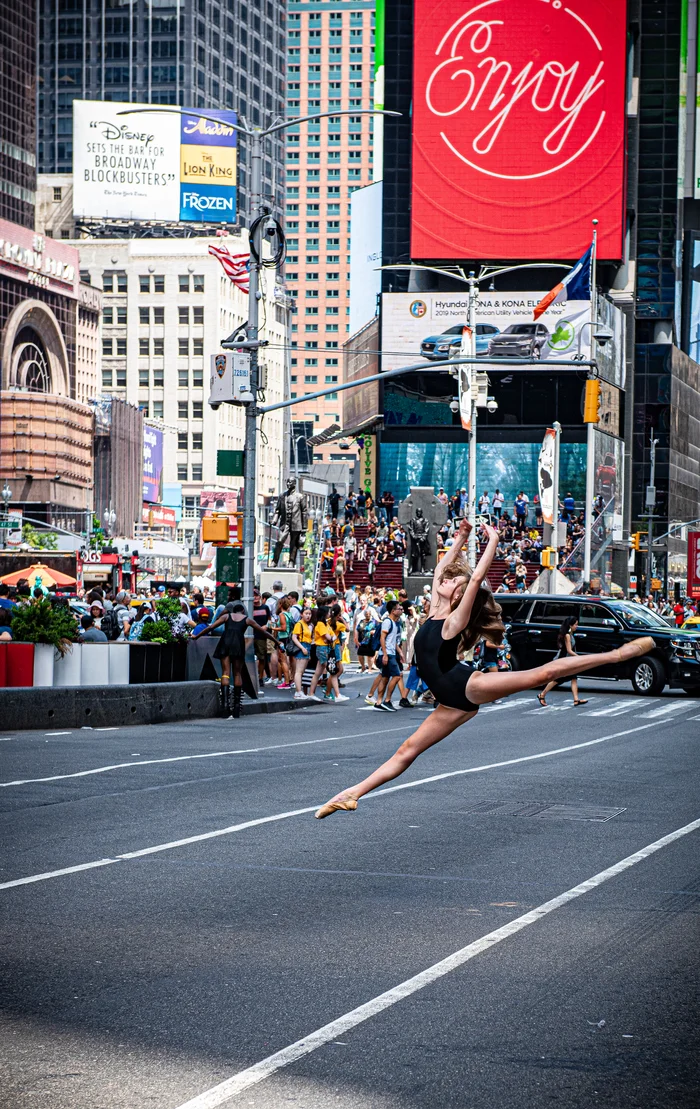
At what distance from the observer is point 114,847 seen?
11164 millimetres

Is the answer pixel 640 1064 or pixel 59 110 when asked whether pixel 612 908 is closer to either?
pixel 640 1064

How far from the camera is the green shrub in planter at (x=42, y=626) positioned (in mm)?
22609

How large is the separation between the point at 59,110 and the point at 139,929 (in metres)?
174

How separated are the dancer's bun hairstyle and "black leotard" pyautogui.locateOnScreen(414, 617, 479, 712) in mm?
154

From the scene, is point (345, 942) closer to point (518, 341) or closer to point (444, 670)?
point (444, 670)

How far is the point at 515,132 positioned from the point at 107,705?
69120 millimetres

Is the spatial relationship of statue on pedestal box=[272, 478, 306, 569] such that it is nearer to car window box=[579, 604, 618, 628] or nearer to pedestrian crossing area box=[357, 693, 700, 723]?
car window box=[579, 604, 618, 628]

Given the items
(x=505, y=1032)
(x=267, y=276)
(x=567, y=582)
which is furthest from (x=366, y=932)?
(x=267, y=276)

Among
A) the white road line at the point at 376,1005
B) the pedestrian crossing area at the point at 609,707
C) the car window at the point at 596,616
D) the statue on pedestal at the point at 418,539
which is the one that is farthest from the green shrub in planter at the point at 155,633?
the statue on pedestal at the point at 418,539

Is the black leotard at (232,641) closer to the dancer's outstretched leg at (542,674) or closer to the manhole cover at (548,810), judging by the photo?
the manhole cover at (548,810)

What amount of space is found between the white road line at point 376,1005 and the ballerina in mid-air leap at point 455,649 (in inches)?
42.0

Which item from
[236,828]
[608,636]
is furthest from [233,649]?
[236,828]

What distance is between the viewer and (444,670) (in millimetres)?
8266

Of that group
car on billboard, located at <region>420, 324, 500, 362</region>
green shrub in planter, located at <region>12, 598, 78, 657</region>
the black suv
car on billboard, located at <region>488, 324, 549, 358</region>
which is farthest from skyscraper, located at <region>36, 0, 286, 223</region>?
green shrub in planter, located at <region>12, 598, 78, 657</region>
